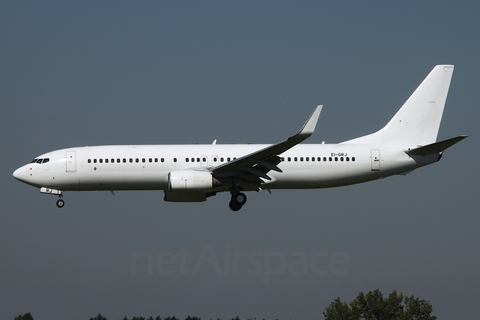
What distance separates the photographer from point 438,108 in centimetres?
4806

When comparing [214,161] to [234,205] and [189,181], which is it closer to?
[234,205]

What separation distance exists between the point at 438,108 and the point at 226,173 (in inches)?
542

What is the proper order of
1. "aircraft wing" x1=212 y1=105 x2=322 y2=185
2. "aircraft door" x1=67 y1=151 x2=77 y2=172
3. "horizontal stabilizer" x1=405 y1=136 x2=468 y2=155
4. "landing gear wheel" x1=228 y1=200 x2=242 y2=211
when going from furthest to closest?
"aircraft door" x1=67 y1=151 x2=77 y2=172 → "landing gear wheel" x1=228 y1=200 x2=242 y2=211 → "horizontal stabilizer" x1=405 y1=136 x2=468 y2=155 → "aircraft wing" x1=212 y1=105 x2=322 y2=185

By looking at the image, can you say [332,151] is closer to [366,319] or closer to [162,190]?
[162,190]

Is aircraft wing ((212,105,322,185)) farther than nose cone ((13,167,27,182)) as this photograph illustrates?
No

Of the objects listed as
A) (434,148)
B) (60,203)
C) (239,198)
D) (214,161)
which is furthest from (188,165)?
(434,148)

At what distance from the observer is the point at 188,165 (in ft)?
144

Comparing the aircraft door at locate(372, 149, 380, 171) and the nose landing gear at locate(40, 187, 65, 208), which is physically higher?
the aircraft door at locate(372, 149, 380, 171)

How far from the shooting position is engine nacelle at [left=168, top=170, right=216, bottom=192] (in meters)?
41.8

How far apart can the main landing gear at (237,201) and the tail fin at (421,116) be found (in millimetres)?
7166

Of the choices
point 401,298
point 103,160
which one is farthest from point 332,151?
point 401,298

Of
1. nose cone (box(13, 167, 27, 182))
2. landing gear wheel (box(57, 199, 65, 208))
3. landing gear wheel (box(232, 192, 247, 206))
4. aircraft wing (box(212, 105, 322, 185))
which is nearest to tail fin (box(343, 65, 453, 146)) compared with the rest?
aircraft wing (box(212, 105, 322, 185))

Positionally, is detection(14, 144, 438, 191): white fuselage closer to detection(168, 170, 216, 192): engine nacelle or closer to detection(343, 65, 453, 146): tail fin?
detection(168, 170, 216, 192): engine nacelle

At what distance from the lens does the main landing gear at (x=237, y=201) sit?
4394 cm
